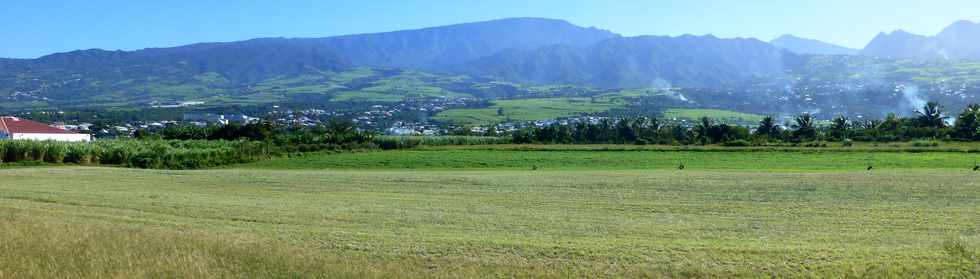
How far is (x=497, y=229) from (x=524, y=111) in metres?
156

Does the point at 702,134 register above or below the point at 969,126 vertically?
below

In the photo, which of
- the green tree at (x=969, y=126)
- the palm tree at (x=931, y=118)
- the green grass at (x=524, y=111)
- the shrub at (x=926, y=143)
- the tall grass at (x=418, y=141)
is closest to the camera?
the shrub at (x=926, y=143)

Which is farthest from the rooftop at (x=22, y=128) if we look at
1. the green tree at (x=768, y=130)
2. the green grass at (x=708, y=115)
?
the green grass at (x=708, y=115)

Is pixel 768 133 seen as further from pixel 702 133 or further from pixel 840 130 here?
pixel 702 133

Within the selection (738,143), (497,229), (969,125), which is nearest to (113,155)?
(497,229)

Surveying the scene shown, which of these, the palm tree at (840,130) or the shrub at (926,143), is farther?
the palm tree at (840,130)

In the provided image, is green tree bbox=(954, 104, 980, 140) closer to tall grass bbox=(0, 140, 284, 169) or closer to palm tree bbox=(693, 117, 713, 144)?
palm tree bbox=(693, 117, 713, 144)

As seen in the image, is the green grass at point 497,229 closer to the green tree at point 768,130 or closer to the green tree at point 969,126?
the green tree at point 969,126

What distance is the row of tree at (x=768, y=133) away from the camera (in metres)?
69.1

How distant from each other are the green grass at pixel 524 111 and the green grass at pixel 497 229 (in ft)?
401

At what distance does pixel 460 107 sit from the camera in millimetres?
191125

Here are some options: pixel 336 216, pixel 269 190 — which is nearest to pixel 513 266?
pixel 336 216

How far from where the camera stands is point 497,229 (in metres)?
15.5

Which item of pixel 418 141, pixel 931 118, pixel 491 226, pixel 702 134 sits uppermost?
pixel 931 118
